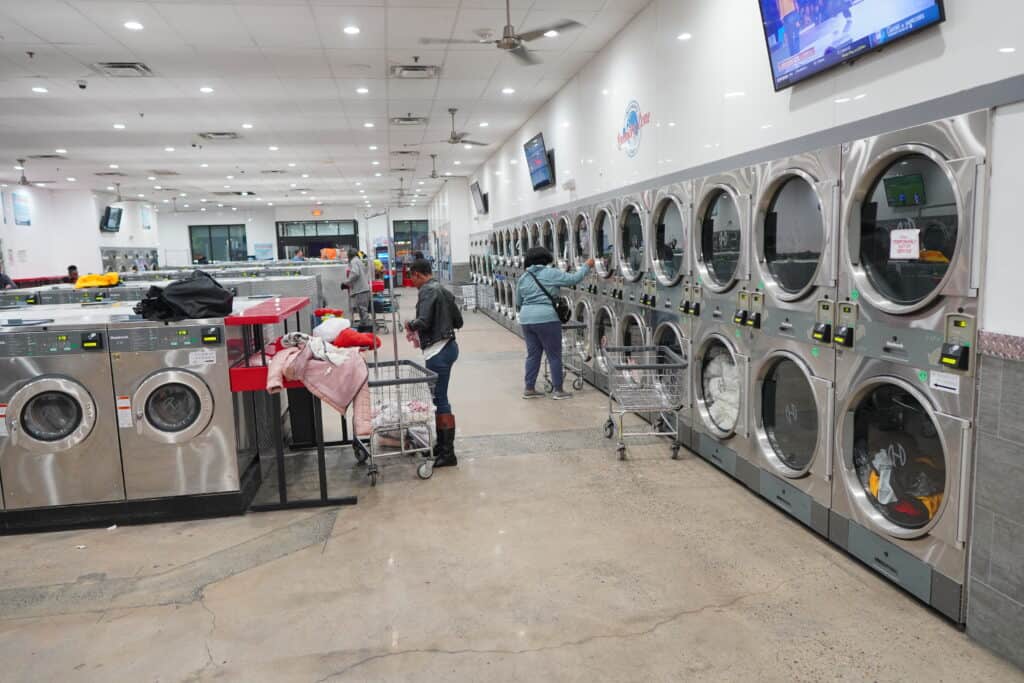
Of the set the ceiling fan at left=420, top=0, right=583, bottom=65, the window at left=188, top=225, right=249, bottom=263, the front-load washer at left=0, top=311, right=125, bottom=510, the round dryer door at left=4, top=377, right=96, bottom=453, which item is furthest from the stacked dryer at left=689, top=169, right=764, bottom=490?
the window at left=188, top=225, right=249, bottom=263

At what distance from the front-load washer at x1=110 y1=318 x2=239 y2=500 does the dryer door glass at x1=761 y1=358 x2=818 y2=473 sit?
356 centimetres

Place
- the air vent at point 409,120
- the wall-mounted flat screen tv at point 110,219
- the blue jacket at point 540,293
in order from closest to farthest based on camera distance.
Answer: the blue jacket at point 540,293 < the air vent at point 409,120 < the wall-mounted flat screen tv at point 110,219

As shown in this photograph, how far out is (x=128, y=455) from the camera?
425 cm

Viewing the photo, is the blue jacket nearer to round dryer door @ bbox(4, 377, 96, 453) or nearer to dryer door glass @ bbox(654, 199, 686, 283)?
dryer door glass @ bbox(654, 199, 686, 283)

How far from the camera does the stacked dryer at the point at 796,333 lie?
3625 mm

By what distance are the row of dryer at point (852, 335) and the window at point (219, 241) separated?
30638mm

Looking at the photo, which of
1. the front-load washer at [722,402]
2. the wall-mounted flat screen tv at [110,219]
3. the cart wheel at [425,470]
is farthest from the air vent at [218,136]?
the wall-mounted flat screen tv at [110,219]

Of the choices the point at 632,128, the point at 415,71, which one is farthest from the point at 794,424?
the point at 415,71

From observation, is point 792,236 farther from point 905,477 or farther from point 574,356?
point 574,356

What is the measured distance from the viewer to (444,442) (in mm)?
5301

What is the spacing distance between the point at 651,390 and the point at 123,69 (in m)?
7.50

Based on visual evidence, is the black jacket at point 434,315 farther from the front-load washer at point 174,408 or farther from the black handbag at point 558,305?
the black handbag at point 558,305

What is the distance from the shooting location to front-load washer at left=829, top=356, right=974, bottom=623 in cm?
285

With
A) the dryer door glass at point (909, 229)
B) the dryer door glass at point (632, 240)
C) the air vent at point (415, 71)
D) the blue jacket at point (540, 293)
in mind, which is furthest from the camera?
the air vent at point (415, 71)
